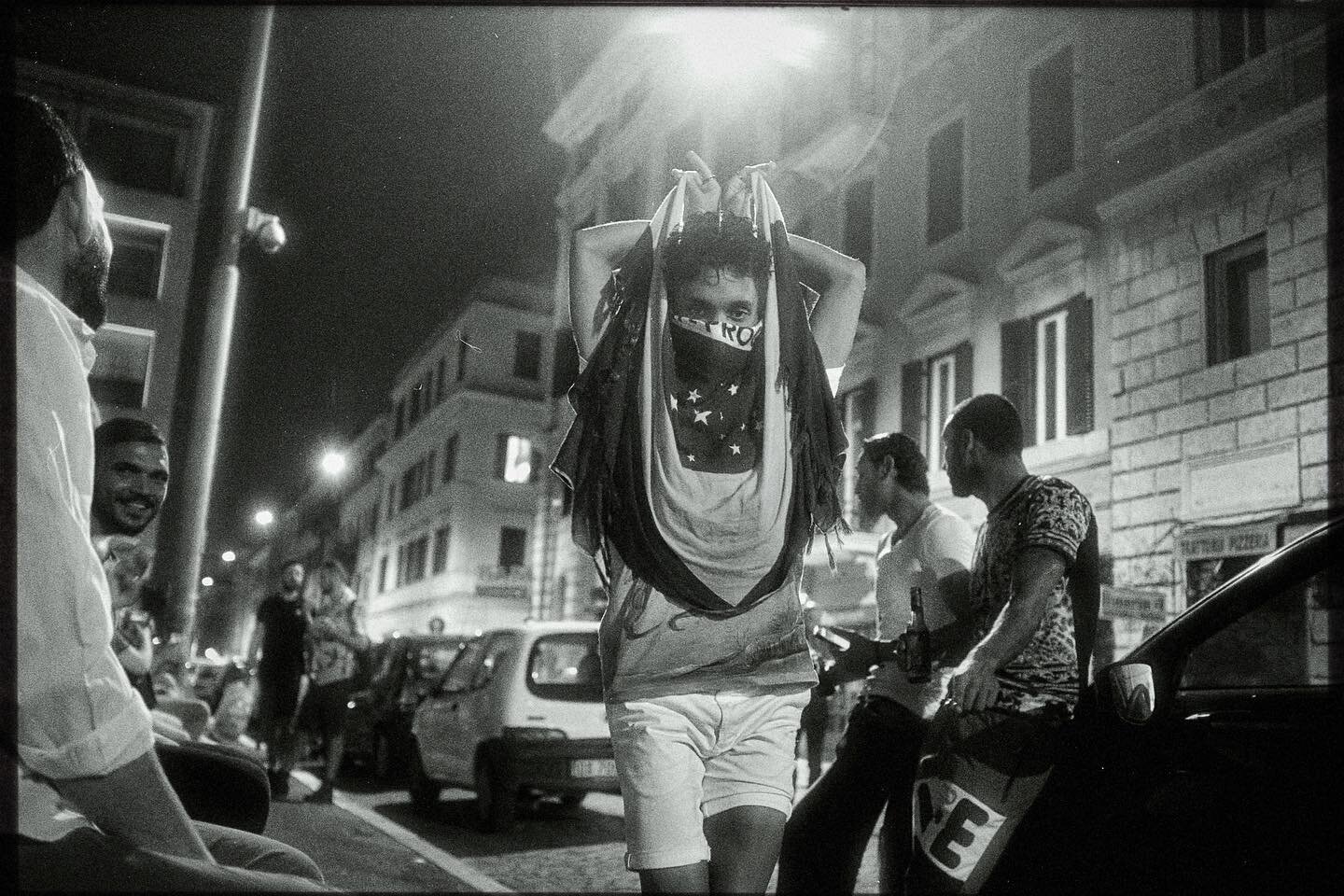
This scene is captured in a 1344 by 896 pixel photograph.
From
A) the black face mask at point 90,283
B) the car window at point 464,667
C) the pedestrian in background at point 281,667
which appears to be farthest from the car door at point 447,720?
the black face mask at point 90,283

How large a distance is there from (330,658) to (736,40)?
7.66 metres

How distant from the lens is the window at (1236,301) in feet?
40.1

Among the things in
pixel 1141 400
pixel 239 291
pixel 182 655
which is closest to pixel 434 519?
pixel 1141 400

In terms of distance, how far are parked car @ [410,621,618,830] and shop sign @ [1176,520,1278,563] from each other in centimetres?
685

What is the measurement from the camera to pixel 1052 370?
1546cm

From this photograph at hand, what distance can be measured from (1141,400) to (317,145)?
1292 cm

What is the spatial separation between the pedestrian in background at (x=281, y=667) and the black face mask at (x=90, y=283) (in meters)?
7.06

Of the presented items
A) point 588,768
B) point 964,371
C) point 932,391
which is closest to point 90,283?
point 588,768

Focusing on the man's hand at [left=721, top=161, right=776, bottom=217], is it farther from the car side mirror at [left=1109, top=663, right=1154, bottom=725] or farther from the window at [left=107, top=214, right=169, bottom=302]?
the car side mirror at [left=1109, top=663, right=1154, bottom=725]

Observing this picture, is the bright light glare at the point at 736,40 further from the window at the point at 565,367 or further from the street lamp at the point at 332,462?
the street lamp at the point at 332,462

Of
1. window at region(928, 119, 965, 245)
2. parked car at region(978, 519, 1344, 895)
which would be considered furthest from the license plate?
window at region(928, 119, 965, 245)

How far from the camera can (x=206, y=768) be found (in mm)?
1934

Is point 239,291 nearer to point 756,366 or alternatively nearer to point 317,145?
point 317,145

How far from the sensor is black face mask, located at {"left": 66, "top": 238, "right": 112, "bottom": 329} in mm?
1382
